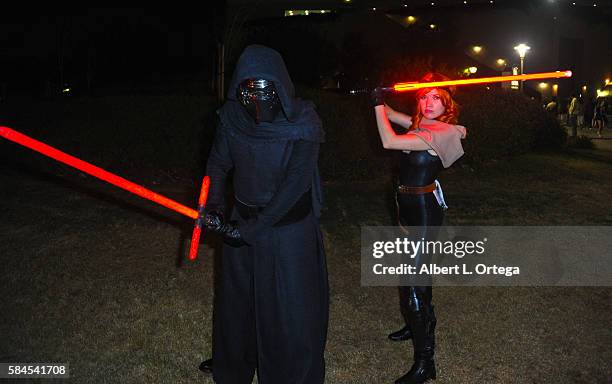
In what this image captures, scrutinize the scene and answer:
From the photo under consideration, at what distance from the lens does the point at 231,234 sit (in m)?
2.94

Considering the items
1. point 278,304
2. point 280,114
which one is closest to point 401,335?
point 278,304

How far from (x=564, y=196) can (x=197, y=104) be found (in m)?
7.06

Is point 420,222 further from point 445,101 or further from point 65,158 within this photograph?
point 65,158

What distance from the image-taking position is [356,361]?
4125mm

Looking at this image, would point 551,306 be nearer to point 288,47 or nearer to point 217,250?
point 217,250

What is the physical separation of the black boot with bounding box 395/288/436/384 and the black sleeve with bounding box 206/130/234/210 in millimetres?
1434

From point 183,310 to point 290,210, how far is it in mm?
2356

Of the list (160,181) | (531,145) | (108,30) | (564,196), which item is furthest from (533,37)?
(160,181)

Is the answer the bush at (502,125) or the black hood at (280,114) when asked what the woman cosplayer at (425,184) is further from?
the bush at (502,125)

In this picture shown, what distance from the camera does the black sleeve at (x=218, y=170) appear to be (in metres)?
3.16

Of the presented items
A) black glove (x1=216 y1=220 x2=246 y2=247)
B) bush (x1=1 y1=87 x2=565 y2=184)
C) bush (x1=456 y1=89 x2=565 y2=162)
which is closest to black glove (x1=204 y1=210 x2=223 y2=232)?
black glove (x1=216 y1=220 x2=246 y2=247)

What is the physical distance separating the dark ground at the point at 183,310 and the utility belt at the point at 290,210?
4.45ft

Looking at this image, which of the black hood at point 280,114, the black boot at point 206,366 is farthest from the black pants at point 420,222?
the black boot at point 206,366

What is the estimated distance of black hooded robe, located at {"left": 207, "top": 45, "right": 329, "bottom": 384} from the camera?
Result: 9.48 feet
